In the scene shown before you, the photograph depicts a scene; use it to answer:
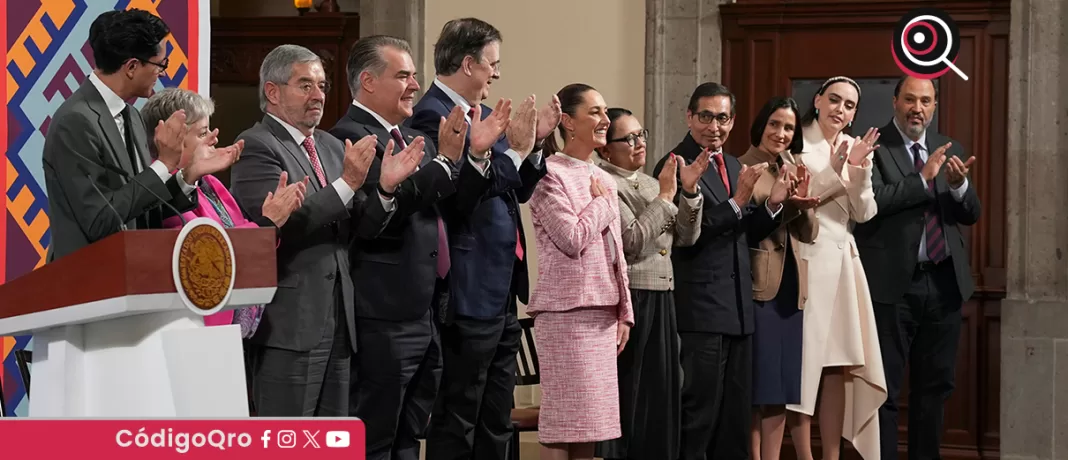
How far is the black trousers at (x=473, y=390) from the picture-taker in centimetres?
402

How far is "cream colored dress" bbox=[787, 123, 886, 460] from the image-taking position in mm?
5094

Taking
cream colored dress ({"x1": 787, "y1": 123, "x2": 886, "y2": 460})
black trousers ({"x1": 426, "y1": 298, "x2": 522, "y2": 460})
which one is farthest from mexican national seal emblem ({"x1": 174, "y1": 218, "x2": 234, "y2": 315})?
cream colored dress ({"x1": 787, "y1": 123, "x2": 886, "y2": 460})

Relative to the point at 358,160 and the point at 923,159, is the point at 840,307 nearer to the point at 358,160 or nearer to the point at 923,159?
the point at 923,159

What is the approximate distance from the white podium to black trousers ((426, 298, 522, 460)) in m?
1.47

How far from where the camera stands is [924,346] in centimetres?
538

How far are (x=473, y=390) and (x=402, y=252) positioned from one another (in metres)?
0.54

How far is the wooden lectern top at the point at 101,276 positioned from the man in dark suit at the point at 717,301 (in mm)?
2773

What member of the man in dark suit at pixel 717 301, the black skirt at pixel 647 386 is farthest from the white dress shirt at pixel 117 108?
the man in dark suit at pixel 717 301

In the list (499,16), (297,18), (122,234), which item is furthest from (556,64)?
(122,234)

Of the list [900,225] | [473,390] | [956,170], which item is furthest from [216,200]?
[956,170]

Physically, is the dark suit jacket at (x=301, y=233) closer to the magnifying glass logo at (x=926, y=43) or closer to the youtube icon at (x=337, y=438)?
the youtube icon at (x=337, y=438)

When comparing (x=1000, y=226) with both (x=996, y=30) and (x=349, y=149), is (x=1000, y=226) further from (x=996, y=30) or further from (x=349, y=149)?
(x=349, y=149)

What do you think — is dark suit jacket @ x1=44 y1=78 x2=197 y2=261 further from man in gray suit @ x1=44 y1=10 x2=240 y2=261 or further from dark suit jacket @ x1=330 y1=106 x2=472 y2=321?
dark suit jacket @ x1=330 y1=106 x2=472 y2=321

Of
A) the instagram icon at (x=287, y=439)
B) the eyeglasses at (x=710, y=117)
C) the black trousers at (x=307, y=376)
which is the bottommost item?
the black trousers at (x=307, y=376)
